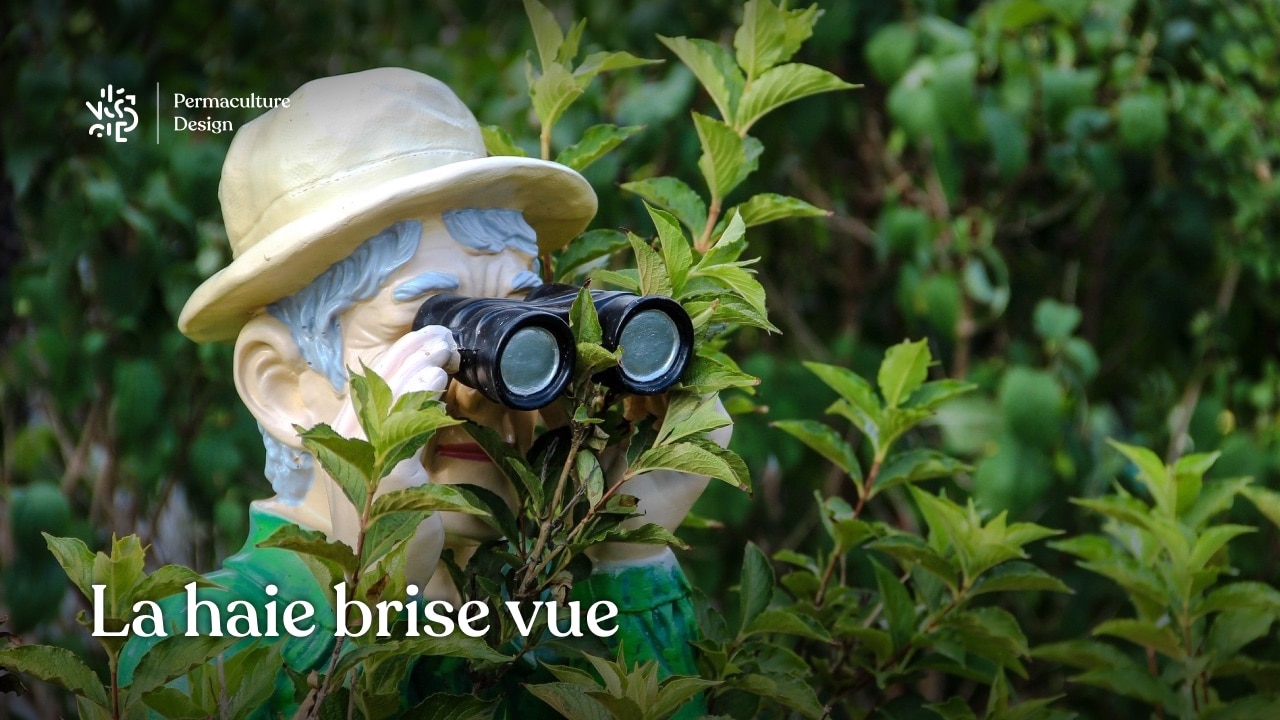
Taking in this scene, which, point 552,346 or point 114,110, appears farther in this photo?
point 114,110

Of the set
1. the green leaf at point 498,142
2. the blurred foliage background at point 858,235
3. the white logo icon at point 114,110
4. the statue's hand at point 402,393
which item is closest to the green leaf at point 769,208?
the green leaf at point 498,142

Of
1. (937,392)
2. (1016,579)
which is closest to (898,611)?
(1016,579)

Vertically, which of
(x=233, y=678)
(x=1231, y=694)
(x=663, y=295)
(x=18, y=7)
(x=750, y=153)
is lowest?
(x=1231, y=694)

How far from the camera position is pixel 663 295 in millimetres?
1125

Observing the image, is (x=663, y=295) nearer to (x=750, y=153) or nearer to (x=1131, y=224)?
(x=750, y=153)

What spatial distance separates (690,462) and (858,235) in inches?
67.0

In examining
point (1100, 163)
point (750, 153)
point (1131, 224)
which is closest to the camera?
point (750, 153)

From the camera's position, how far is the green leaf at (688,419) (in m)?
1.08

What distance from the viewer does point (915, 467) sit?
4.63 ft

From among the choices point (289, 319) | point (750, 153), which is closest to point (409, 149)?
point (289, 319)

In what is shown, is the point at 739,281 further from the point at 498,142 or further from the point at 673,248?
the point at 498,142

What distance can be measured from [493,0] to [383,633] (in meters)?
2.18

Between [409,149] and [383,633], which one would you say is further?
[409,149]

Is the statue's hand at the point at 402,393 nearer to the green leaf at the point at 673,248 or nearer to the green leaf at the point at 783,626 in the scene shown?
the green leaf at the point at 673,248
